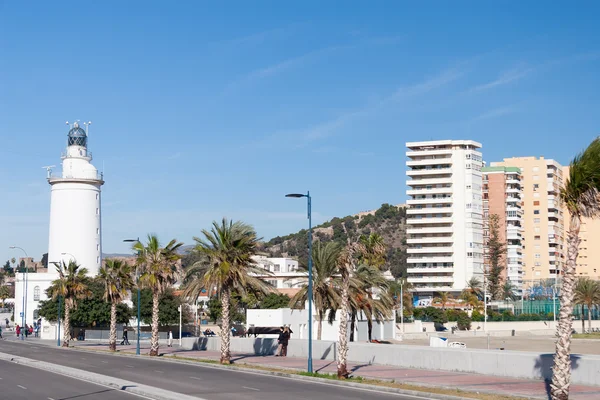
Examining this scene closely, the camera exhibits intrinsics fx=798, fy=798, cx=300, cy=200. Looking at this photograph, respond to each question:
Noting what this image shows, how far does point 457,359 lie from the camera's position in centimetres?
3400

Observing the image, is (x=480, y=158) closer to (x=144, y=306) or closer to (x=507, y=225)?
(x=507, y=225)

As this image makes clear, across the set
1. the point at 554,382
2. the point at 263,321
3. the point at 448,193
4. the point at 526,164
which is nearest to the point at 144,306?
the point at 263,321

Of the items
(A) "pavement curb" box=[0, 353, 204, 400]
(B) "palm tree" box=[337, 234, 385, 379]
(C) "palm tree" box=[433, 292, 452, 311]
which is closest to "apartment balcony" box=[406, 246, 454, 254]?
(C) "palm tree" box=[433, 292, 452, 311]

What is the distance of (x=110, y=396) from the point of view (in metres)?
25.1

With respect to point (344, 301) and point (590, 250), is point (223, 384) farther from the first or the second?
point (590, 250)

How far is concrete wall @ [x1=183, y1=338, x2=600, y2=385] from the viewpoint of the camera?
27.4 meters

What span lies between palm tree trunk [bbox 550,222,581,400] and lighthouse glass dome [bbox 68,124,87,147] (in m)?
90.8

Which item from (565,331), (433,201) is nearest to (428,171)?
(433,201)

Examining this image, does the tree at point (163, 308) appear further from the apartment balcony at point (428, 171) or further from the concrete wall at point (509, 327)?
the apartment balcony at point (428, 171)

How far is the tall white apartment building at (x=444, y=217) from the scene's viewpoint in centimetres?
14388

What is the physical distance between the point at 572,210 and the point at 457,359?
13768mm

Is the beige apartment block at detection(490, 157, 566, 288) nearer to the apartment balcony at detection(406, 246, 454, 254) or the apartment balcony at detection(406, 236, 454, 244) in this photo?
the apartment balcony at detection(406, 236, 454, 244)

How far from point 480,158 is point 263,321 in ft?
282

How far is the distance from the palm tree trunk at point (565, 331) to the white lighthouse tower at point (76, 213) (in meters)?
85.8
